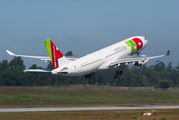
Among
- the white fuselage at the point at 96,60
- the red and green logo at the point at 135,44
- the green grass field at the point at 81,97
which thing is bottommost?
the green grass field at the point at 81,97

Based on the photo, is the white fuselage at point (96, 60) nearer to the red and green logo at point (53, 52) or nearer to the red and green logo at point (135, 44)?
the red and green logo at point (135, 44)

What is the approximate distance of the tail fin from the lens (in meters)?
55.5

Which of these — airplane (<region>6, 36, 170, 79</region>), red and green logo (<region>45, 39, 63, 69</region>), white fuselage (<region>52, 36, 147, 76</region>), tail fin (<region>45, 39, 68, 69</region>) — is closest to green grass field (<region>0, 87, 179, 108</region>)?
airplane (<region>6, 36, 170, 79</region>)

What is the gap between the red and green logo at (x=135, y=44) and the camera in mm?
71438

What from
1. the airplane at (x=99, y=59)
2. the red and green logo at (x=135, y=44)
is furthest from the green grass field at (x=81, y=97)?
the airplane at (x=99, y=59)

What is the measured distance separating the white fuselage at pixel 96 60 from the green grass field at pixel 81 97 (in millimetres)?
27316

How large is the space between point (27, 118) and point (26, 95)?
56.1m

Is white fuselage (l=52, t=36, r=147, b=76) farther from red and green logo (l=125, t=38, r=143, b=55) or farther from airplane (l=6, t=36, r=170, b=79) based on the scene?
red and green logo (l=125, t=38, r=143, b=55)

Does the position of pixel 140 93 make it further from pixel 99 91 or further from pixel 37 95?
pixel 37 95

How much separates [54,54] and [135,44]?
2327 cm

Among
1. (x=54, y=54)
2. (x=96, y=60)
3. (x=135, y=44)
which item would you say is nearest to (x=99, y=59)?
(x=96, y=60)

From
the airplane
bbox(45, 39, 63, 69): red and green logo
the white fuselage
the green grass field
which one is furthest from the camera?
the green grass field

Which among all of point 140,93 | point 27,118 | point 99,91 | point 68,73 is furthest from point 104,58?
point 140,93

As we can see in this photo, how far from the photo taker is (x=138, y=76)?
19575 centimetres
